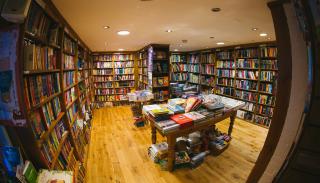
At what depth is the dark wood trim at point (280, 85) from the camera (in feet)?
3.49

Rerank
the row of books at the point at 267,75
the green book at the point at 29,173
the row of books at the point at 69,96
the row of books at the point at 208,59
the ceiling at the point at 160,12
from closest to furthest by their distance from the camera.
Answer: the green book at the point at 29,173, the ceiling at the point at 160,12, the row of books at the point at 69,96, the row of books at the point at 267,75, the row of books at the point at 208,59

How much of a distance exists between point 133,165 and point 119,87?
13.2 ft

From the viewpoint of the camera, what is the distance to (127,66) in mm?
5973

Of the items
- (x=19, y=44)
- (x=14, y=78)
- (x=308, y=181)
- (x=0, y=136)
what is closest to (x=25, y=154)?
(x=0, y=136)

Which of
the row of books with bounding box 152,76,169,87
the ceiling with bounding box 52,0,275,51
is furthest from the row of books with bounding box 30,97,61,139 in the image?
the row of books with bounding box 152,76,169,87

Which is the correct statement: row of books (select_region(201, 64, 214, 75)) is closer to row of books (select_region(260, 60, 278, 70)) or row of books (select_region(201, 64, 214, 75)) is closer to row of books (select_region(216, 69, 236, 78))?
row of books (select_region(216, 69, 236, 78))

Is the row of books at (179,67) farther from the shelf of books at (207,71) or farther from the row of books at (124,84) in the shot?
the row of books at (124,84)

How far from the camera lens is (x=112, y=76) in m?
5.91

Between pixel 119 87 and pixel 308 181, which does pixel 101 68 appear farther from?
pixel 308 181

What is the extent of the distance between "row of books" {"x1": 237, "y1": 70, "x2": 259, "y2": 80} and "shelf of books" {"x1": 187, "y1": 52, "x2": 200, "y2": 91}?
1.85m

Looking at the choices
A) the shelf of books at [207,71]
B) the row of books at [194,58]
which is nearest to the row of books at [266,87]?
the shelf of books at [207,71]

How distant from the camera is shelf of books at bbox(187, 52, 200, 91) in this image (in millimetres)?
6207

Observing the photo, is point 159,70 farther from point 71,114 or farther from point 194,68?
point 194,68

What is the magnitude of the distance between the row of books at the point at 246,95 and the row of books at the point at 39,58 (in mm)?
4549
